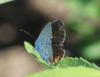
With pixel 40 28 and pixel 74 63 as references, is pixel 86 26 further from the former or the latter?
pixel 74 63

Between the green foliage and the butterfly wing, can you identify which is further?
the green foliage

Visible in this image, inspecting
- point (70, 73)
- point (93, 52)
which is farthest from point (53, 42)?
point (93, 52)

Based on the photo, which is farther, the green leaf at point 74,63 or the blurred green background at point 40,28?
the blurred green background at point 40,28

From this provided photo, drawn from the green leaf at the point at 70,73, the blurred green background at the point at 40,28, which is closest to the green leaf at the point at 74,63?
the green leaf at the point at 70,73

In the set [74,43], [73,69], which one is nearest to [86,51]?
[74,43]

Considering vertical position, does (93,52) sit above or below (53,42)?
below

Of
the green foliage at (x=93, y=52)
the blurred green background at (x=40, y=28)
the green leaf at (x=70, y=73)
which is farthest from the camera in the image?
the blurred green background at (x=40, y=28)

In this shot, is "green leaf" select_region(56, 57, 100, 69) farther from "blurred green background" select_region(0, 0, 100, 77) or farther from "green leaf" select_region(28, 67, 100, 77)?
"blurred green background" select_region(0, 0, 100, 77)

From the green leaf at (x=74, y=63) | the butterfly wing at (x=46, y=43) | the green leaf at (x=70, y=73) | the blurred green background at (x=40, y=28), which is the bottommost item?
the blurred green background at (x=40, y=28)

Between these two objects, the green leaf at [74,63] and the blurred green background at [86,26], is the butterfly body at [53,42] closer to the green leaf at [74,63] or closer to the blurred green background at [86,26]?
the green leaf at [74,63]

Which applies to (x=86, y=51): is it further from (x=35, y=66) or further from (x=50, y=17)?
(x=50, y=17)

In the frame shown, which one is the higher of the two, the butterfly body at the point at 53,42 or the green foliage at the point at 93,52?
the butterfly body at the point at 53,42

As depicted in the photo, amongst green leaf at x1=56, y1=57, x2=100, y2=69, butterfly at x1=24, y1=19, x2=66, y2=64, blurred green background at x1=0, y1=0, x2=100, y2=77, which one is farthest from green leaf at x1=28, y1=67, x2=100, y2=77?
blurred green background at x1=0, y1=0, x2=100, y2=77
